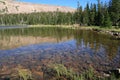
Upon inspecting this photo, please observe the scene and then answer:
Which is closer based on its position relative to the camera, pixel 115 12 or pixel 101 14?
pixel 115 12

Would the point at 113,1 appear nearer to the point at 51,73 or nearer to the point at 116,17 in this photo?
the point at 116,17

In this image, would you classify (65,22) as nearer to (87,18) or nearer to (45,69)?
(87,18)

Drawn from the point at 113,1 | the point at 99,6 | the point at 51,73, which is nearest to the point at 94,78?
the point at 51,73

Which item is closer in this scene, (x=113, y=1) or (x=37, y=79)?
(x=37, y=79)

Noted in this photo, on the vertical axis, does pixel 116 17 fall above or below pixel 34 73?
above

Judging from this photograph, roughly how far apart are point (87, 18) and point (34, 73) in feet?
302

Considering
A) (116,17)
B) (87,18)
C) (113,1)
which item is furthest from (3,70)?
(87,18)

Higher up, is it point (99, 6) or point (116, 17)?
point (99, 6)

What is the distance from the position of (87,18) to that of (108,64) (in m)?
87.7

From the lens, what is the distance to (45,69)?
18.9 meters

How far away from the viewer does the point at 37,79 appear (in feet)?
51.9

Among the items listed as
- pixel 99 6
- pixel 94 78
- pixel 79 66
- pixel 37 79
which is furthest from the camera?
pixel 99 6

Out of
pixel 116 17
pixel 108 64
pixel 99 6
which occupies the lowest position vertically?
pixel 108 64

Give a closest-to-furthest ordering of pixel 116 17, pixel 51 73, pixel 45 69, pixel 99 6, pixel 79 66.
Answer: pixel 51 73 < pixel 45 69 < pixel 79 66 < pixel 116 17 < pixel 99 6
